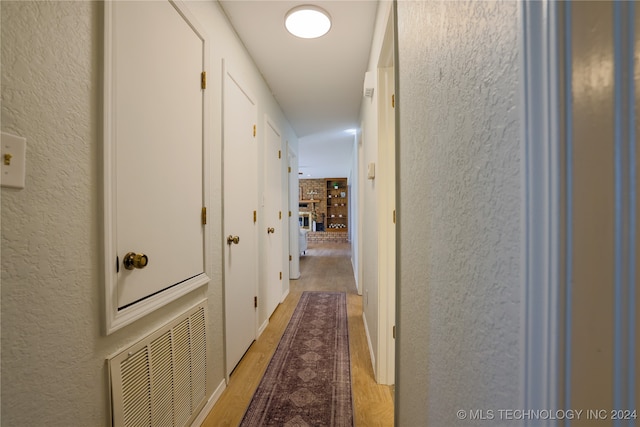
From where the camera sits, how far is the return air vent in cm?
95

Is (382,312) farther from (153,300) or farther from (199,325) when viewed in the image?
(153,300)

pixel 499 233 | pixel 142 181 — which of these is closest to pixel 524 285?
pixel 499 233

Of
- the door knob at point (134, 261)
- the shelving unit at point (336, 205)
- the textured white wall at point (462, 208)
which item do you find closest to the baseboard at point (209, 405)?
the door knob at point (134, 261)

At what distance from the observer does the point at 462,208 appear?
60 cm

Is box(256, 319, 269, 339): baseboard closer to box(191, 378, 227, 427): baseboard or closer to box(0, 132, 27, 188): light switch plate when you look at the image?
box(191, 378, 227, 427): baseboard

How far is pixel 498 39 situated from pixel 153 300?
1315 mm

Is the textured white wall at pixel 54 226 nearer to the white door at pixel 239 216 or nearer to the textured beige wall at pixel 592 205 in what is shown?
the white door at pixel 239 216

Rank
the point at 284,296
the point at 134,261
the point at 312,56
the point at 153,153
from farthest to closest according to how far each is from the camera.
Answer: the point at 284,296, the point at 312,56, the point at 153,153, the point at 134,261

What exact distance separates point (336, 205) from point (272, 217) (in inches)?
374

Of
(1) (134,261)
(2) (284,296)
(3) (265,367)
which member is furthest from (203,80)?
(2) (284,296)

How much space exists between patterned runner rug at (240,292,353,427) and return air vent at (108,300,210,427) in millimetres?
366

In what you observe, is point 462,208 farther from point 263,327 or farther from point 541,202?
point 263,327

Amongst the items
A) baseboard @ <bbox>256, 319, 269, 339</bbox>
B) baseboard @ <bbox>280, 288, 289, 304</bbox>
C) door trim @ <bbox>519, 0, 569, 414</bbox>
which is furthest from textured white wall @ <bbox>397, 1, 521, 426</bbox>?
baseboard @ <bbox>280, 288, 289, 304</bbox>

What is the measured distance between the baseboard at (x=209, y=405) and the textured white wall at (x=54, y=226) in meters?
0.64
